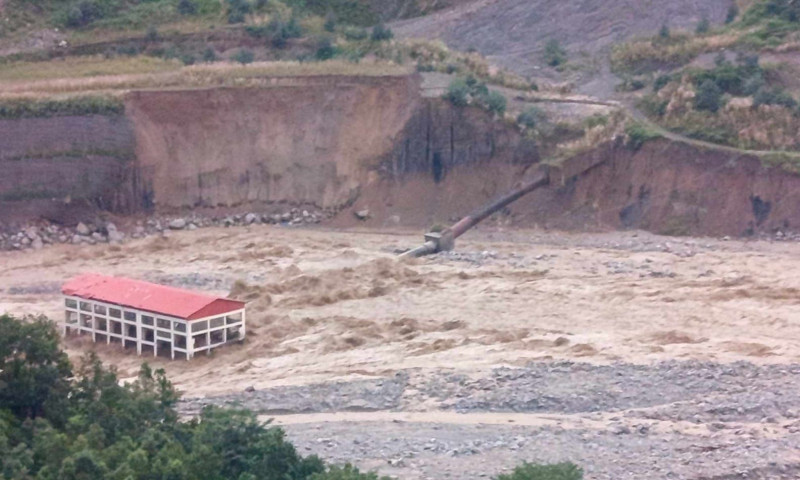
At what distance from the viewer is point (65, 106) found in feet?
136

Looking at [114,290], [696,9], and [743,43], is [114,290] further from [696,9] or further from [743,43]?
[696,9]

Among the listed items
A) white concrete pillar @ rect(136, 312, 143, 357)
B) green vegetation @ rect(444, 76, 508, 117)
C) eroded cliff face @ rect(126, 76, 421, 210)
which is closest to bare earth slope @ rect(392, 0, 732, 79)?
green vegetation @ rect(444, 76, 508, 117)

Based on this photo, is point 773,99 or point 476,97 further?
point 476,97

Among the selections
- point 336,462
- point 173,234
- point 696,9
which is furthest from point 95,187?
point 696,9

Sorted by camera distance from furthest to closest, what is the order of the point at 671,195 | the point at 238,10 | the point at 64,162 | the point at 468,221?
the point at 238,10 < the point at 64,162 < the point at 468,221 < the point at 671,195

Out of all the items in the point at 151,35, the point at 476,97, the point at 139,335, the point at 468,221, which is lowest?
the point at 139,335

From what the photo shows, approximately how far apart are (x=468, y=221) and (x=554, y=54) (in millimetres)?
15040

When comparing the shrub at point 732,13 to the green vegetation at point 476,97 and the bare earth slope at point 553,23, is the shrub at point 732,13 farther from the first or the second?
the green vegetation at point 476,97

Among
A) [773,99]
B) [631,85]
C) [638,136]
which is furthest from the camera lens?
[631,85]

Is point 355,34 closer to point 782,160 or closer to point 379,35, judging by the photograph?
point 379,35

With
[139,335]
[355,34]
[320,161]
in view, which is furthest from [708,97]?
[139,335]

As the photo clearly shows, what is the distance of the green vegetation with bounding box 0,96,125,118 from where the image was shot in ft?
135

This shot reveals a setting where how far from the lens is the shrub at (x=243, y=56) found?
48.9 m

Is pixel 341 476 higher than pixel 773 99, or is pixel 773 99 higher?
pixel 773 99
